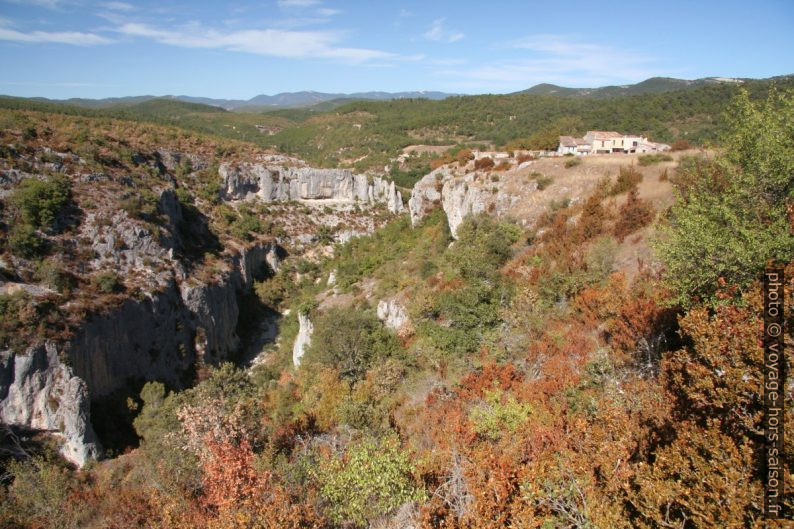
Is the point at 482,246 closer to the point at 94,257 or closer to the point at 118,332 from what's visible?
the point at 118,332

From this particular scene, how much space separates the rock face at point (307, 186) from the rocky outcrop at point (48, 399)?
38275mm

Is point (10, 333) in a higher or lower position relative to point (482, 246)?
lower

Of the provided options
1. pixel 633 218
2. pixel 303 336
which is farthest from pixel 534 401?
pixel 303 336

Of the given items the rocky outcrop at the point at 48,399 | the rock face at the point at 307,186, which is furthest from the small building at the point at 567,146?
the rocky outcrop at the point at 48,399

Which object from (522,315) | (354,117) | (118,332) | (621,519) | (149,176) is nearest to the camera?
(621,519)

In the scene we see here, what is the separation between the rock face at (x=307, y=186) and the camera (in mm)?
60688

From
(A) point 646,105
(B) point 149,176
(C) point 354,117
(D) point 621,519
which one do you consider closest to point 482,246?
(D) point 621,519

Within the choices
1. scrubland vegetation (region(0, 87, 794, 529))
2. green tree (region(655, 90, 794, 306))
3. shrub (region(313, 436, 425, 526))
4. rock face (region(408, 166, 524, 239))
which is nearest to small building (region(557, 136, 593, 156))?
rock face (region(408, 166, 524, 239))

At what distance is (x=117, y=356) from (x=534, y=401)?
28.2m

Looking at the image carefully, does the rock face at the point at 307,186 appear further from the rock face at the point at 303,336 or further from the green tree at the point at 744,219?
the green tree at the point at 744,219

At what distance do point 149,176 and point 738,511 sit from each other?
172ft

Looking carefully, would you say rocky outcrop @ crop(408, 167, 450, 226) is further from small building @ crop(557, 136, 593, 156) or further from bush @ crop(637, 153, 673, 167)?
bush @ crop(637, 153, 673, 167)

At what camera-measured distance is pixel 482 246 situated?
23.1 meters

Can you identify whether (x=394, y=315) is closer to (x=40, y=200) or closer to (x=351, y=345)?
(x=351, y=345)
